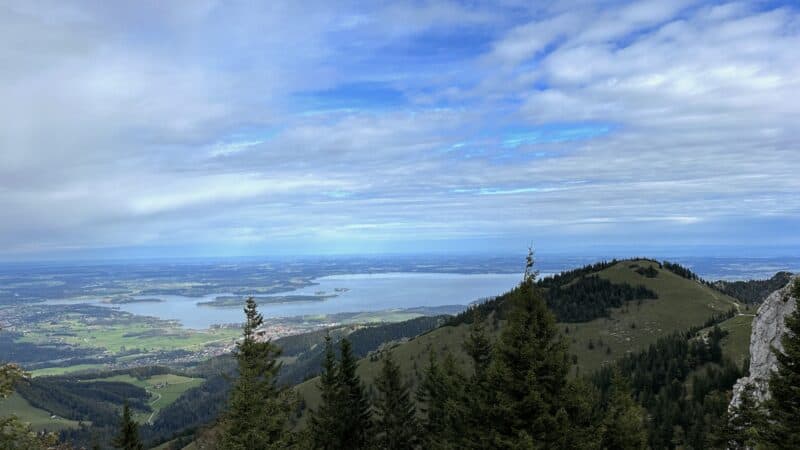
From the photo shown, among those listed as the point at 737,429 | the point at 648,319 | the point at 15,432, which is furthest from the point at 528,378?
the point at 648,319

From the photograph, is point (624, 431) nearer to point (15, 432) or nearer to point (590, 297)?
point (15, 432)

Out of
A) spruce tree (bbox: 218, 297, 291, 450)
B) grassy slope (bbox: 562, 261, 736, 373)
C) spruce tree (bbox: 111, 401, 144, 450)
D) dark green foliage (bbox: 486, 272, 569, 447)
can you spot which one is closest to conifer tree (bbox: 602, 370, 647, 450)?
dark green foliage (bbox: 486, 272, 569, 447)

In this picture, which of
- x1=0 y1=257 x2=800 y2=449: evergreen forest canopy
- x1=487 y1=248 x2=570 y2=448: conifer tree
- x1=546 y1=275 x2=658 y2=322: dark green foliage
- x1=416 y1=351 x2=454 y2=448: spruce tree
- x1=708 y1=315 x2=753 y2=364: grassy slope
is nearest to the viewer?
x1=487 y1=248 x2=570 y2=448: conifer tree

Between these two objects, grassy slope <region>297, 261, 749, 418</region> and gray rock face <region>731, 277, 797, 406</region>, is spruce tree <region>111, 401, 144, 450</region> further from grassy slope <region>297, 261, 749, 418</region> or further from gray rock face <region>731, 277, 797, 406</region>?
grassy slope <region>297, 261, 749, 418</region>

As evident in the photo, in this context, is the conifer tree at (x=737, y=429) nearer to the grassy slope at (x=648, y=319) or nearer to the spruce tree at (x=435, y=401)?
the spruce tree at (x=435, y=401)

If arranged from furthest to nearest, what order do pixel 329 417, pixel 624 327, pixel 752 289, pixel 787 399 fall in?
pixel 752 289 < pixel 624 327 < pixel 329 417 < pixel 787 399

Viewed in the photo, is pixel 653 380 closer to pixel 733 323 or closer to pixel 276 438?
pixel 733 323
